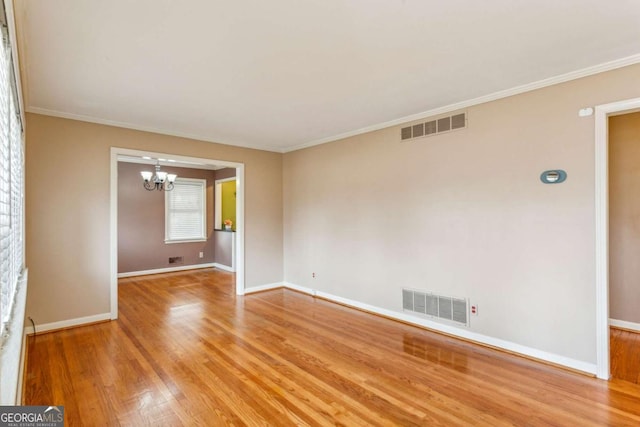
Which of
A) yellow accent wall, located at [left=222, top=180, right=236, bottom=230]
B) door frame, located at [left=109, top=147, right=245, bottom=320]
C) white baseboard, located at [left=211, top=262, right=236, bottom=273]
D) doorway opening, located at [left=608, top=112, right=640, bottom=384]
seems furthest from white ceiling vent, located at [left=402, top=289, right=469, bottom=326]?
yellow accent wall, located at [left=222, top=180, right=236, bottom=230]

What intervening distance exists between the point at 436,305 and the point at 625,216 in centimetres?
249

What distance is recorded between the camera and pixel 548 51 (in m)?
2.42

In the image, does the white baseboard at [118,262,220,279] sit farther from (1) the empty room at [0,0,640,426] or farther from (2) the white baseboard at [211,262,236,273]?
(1) the empty room at [0,0,640,426]

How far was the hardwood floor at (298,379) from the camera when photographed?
7.15 ft

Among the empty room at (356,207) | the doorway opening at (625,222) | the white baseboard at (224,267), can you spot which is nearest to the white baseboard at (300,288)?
the empty room at (356,207)

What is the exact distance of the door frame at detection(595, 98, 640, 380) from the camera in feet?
8.52

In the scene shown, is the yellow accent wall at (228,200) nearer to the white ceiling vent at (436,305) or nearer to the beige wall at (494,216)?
the beige wall at (494,216)

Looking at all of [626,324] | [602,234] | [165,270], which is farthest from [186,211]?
[626,324]

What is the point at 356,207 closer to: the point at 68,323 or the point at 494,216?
the point at 494,216

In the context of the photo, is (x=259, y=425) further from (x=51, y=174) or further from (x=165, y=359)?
(x=51, y=174)

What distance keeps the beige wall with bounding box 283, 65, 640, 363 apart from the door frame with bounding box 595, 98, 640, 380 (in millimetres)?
50
